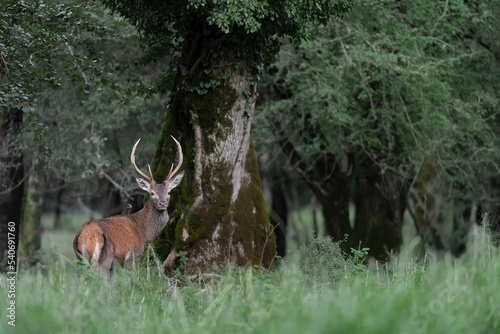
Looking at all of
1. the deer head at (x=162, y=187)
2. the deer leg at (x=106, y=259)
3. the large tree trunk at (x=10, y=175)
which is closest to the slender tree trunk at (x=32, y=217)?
the large tree trunk at (x=10, y=175)

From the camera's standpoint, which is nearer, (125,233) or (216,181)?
(125,233)

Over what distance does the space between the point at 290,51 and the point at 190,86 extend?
789cm

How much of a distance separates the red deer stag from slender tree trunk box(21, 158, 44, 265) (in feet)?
48.5

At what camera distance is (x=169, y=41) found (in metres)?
11.9

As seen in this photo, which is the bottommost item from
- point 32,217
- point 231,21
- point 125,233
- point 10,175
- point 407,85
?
point 32,217

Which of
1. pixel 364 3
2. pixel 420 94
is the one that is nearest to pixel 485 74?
pixel 420 94

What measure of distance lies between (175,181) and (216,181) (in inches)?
24.9

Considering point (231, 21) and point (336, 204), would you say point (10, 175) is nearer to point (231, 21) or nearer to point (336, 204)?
point (336, 204)

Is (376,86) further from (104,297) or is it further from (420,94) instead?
(104,297)

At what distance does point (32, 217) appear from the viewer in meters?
26.9

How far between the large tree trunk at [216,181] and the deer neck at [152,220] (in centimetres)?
24

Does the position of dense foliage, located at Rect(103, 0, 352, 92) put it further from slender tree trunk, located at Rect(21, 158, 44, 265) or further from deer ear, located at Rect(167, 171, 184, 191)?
slender tree trunk, located at Rect(21, 158, 44, 265)

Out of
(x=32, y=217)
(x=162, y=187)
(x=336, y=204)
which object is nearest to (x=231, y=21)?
(x=162, y=187)

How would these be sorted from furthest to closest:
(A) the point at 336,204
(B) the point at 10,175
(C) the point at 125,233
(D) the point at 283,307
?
(A) the point at 336,204 → (B) the point at 10,175 → (C) the point at 125,233 → (D) the point at 283,307
